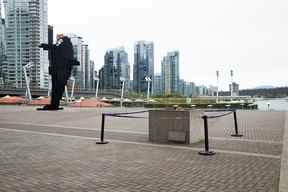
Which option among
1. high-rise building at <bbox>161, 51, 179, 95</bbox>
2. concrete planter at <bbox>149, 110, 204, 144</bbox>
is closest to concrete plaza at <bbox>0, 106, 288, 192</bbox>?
concrete planter at <bbox>149, 110, 204, 144</bbox>

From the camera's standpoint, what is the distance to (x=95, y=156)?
27.6 ft

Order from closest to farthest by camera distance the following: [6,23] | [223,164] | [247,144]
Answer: [223,164]
[247,144]
[6,23]

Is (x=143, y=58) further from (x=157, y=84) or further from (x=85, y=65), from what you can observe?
(x=85, y=65)

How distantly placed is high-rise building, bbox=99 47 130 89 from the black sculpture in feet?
211

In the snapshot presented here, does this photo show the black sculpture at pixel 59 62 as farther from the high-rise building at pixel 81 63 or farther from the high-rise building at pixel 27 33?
the high-rise building at pixel 81 63

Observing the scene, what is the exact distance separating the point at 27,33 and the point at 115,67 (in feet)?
99.9


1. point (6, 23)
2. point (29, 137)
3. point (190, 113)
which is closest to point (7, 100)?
point (6, 23)

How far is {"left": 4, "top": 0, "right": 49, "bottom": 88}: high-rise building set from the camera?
2699 inches

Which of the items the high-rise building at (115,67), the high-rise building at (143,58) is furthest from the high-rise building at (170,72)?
the high-rise building at (115,67)

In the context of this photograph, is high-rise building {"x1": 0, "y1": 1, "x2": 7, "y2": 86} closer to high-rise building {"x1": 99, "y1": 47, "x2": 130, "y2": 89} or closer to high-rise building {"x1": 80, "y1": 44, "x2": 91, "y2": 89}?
high-rise building {"x1": 80, "y1": 44, "x2": 91, "y2": 89}

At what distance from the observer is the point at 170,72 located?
→ 9644 cm

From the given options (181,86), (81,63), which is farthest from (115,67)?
(181,86)

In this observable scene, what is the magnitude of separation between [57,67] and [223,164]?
22.8 meters

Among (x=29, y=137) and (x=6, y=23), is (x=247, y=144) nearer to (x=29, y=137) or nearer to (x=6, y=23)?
(x=29, y=137)
